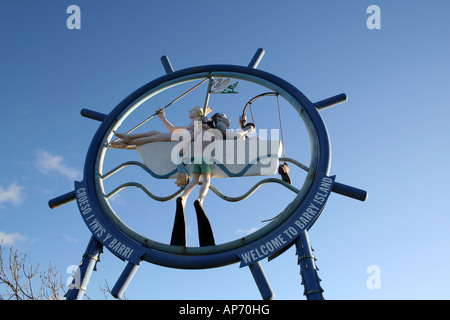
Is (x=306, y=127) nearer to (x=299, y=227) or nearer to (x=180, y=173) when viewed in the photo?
(x=299, y=227)

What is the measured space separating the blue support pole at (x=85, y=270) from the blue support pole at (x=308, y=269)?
245 cm

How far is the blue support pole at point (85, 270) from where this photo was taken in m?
5.59

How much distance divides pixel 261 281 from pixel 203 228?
1.06 meters

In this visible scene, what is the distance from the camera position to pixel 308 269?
17.1 ft

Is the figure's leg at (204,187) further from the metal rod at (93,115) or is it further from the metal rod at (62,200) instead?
the metal rod at (93,115)

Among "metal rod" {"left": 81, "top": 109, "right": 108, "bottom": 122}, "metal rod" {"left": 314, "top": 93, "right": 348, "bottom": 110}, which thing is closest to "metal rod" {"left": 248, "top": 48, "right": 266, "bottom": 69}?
"metal rod" {"left": 314, "top": 93, "right": 348, "bottom": 110}

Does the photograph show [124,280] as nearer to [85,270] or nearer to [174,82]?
[85,270]

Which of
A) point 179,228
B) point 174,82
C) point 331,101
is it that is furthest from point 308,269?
point 174,82

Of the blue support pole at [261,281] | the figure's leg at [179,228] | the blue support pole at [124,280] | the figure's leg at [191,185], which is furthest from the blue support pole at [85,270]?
the blue support pole at [261,281]
